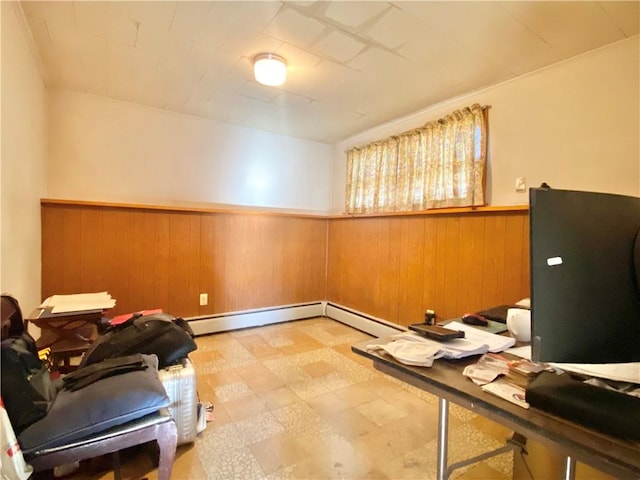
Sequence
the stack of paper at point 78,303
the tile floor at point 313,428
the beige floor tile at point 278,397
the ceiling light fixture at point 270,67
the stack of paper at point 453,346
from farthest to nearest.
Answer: the ceiling light fixture at point 270,67, the beige floor tile at point 278,397, the stack of paper at point 78,303, the tile floor at point 313,428, the stack of paper at point 453,346

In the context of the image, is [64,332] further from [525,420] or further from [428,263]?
[428,263]

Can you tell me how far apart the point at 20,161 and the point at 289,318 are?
2836mm

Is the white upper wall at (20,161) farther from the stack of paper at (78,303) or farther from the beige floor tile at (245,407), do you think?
the beige floor tile at (245,407)

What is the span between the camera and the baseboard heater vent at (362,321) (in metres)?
3.33

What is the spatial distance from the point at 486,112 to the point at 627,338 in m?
2.36

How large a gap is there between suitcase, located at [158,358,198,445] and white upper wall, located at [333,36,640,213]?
250cm

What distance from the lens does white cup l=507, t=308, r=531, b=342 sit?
112cm

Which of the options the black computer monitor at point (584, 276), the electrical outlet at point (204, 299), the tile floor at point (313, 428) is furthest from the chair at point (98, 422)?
the electrical outlet at point (204, 299)

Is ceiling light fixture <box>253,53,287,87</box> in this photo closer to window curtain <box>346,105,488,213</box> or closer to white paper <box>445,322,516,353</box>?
window curtain <box>346,105,488,213</box>

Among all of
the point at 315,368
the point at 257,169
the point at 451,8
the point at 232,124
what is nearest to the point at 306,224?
the point at 257,169

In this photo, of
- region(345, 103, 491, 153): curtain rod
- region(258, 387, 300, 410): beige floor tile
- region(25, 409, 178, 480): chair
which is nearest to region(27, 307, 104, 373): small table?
region(25, 409, 178, 480): chair

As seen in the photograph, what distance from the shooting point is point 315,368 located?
2605mm

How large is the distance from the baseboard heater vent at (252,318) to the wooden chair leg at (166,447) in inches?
84.2

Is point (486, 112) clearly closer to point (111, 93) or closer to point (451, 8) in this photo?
point (451, 8)
